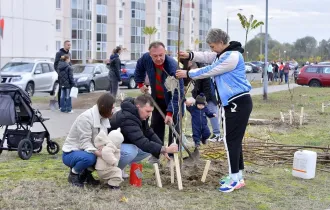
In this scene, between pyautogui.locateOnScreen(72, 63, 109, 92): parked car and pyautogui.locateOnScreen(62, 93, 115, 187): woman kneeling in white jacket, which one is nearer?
pyautogui.locateOnScreen(62, 93, 115, 187): woman kneeling in white jacket

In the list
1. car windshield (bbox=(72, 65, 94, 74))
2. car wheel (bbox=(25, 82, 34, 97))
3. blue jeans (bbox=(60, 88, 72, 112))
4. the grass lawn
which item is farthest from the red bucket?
car windshield (bbox=(72, 65, 94, 74))

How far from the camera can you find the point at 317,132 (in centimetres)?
1208

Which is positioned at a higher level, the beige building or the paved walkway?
the beige building

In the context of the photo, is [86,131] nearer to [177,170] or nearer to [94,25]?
[177,170]

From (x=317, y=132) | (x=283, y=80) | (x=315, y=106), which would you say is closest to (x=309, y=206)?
(x=317, y=132)

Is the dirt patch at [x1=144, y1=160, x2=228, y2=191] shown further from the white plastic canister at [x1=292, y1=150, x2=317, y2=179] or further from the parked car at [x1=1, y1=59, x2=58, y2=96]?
the parked car at [x1=1, y1=59, x2=58, y2=96]

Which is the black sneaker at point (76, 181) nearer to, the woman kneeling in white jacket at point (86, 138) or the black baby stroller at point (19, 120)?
the woman kneeling in white jacket at point (86, 138)

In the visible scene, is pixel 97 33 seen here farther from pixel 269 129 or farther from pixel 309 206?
pixel 309 206

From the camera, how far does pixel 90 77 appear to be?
83.5 ft

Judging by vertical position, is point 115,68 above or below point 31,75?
above

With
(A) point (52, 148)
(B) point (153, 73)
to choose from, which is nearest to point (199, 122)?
(A) point (52, 148)

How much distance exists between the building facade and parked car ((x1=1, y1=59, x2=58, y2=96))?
48.5ft

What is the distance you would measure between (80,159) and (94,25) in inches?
2981

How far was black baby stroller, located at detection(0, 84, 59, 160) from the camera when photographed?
8.05 m
